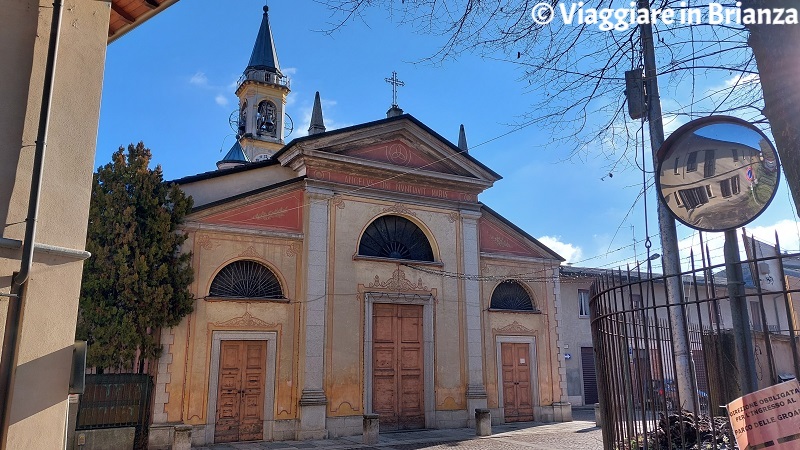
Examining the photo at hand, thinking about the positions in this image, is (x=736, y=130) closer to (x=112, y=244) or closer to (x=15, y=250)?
(x=15, y=250)

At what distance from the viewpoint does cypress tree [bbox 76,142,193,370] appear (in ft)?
40.8

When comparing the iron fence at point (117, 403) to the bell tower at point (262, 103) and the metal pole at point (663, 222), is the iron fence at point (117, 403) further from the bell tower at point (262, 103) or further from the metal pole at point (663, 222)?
the bell tower at point (262, 103)

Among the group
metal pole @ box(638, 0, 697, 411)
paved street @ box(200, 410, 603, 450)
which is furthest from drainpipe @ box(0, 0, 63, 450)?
paved street @ box(200, 410, 603, 450)

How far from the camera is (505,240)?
18781mm

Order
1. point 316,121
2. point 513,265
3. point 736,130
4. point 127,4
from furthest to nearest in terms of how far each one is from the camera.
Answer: point 316,121 < point 513,265 < point 127,4 < point 736,130

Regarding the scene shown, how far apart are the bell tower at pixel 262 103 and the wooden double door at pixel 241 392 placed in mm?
24557

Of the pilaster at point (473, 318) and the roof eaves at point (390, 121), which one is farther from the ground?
the roof eaves at point (390, 121)

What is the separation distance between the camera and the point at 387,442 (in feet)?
45.7

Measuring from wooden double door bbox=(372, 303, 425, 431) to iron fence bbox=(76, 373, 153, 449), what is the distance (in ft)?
18.3

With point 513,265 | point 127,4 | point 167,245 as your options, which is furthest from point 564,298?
point 127,4

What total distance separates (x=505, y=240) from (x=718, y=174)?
50.2 feet

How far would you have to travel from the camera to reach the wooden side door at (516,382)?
17391 mm

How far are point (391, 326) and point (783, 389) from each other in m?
13.6

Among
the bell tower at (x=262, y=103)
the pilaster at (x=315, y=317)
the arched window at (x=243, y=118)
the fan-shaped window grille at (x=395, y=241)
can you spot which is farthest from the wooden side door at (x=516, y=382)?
the arched window at (x=243, y=118)
